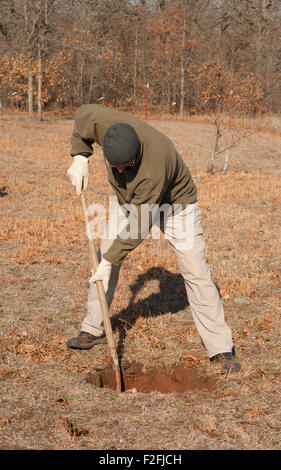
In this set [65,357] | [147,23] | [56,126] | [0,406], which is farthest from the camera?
[147,23]

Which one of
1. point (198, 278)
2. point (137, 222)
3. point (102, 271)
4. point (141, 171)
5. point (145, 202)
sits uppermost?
point (141, 171)

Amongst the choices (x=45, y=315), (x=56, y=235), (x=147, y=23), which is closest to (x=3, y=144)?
(x=56, y=235)

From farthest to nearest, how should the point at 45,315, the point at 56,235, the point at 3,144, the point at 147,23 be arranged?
the point at 147,23 → the point at 3,144 → the point at 56,235 → the point at 45,315

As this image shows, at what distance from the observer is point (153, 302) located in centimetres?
538

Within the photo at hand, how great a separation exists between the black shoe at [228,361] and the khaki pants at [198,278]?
0.04m

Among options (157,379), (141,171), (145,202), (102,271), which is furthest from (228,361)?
(141,171)

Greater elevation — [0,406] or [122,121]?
[122,121]

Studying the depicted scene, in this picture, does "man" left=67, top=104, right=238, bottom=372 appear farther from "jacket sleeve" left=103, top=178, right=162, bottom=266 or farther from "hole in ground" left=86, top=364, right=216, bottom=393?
"hole in ground" left=86, top=364, right=216, bottom=393

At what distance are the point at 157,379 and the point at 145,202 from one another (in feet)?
5.05

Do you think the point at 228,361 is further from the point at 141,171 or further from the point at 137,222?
the point at 141,171

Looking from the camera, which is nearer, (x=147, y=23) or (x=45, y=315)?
(x=45, y=315)

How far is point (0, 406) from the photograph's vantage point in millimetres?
3381
